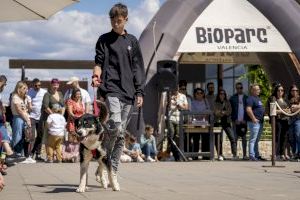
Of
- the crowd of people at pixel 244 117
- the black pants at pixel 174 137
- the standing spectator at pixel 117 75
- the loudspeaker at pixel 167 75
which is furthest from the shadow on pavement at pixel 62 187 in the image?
the loudspeaker at pixel 167 75

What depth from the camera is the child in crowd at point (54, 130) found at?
1655cm

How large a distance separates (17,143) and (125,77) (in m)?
7.56

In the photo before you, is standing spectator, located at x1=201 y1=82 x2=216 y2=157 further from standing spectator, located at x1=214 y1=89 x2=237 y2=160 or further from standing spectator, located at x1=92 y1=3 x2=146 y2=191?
standing spectator, located at x1=92 y1=3 x2=146 y2=191

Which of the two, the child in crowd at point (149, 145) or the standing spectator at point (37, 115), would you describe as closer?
the child in crowd at point (149, 145)

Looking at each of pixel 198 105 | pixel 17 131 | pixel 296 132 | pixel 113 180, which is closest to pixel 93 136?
pixel 113 180

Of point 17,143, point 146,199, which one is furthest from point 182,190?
point 17,143

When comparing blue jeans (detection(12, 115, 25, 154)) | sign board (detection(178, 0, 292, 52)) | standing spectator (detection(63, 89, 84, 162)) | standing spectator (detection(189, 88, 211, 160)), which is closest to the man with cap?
standing spectator (detection(63, 89, 84, 162))

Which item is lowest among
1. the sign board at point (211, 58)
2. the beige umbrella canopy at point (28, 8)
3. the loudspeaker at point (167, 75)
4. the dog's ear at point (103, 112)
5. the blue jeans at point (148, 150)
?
the blue jeans at point (148, 150)

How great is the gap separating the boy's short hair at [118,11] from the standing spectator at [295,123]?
926 cm

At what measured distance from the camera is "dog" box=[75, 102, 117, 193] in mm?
8367

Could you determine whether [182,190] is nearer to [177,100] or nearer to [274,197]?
[274,197]

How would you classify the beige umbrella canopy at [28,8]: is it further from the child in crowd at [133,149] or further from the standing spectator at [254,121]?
the standing spectator at [254,121]

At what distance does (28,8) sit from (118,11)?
2.47 m

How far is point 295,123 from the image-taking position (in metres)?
17.5
